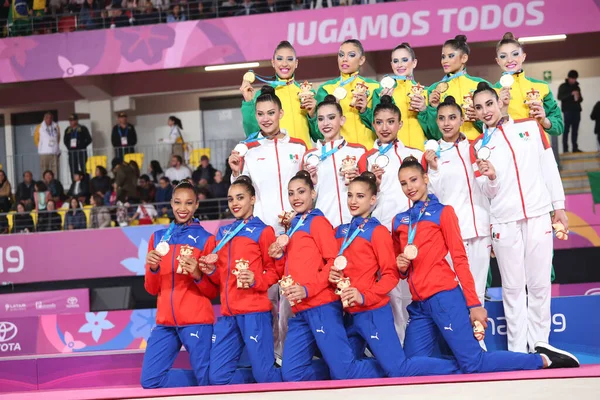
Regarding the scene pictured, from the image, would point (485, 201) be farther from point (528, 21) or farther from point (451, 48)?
point (528, 21)

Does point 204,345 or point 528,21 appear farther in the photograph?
point 528,21

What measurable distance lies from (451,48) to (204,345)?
3.44 m

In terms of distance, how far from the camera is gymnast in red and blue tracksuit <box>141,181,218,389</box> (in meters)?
6.87

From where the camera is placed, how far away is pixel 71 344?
476 inches

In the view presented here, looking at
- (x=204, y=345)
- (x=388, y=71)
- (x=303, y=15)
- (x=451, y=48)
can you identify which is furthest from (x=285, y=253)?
(x=388, y=71)

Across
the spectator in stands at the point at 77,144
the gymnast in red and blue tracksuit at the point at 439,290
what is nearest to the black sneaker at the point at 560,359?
the gymnast in red and blue tracksuit at the point at 439,290

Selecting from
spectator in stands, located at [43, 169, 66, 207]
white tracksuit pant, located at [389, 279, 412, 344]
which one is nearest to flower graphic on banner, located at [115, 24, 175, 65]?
spectator in stands, located at [43, 169, 66, 207]

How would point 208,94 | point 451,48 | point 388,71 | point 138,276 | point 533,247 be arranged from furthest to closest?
point 208,94 → point 388,71 → point 138,276 → point 451,48 → point 533,247

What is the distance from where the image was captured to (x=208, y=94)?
20812 mm

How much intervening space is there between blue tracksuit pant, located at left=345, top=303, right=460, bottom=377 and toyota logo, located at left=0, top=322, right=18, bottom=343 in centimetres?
722

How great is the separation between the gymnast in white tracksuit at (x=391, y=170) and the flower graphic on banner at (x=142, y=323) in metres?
5.85

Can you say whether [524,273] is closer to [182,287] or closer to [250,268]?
[250,268]

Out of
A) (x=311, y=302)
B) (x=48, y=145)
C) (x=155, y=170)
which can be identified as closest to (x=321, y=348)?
(x=311, y=302)

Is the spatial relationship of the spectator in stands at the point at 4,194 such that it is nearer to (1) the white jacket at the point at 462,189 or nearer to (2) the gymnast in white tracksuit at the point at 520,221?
(1) the white jacket at the point at 462,189
